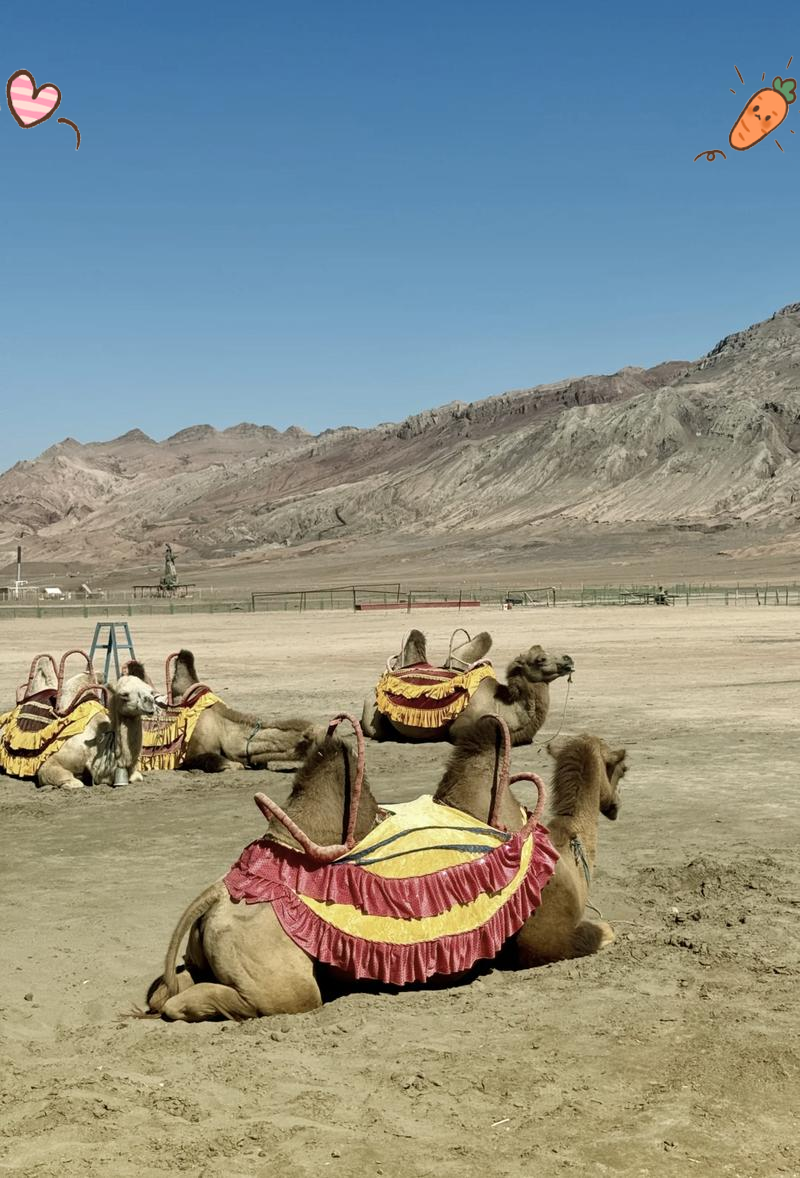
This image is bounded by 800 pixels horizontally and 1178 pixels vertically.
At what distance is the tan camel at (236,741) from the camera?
13.5 metres

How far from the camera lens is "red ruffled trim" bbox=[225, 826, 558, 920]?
608cm

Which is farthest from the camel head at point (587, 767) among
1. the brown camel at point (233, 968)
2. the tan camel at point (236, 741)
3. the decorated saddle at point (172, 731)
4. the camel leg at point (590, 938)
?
the decorated saddle at point (172, 731)

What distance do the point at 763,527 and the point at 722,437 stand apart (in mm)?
27713

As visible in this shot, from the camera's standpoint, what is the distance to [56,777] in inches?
509

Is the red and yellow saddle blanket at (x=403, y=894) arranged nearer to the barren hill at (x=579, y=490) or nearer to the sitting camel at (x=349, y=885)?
the sitting camel at (x=349, y=885)

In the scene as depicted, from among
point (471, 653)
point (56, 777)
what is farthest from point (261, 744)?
point (471, 653)

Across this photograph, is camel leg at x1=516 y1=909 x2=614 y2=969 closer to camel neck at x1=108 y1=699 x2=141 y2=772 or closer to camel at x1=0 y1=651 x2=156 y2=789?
camel at x1=0 y1=651 x2=156 y2=789

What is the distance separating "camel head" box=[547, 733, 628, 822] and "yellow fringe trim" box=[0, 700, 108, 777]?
7.11m

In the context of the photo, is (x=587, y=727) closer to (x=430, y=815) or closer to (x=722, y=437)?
(x=430, y=815)

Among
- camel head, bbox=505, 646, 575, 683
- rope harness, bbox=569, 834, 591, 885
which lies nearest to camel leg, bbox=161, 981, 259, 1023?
rope harness, bbox=569, 834, 591, 885

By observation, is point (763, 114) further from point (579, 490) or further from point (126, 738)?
point (579, 490)

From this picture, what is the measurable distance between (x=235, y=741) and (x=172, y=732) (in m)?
0.74

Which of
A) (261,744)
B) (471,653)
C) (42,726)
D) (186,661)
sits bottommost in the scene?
(261,744)

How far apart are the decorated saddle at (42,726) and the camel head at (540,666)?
4924 millimetres
